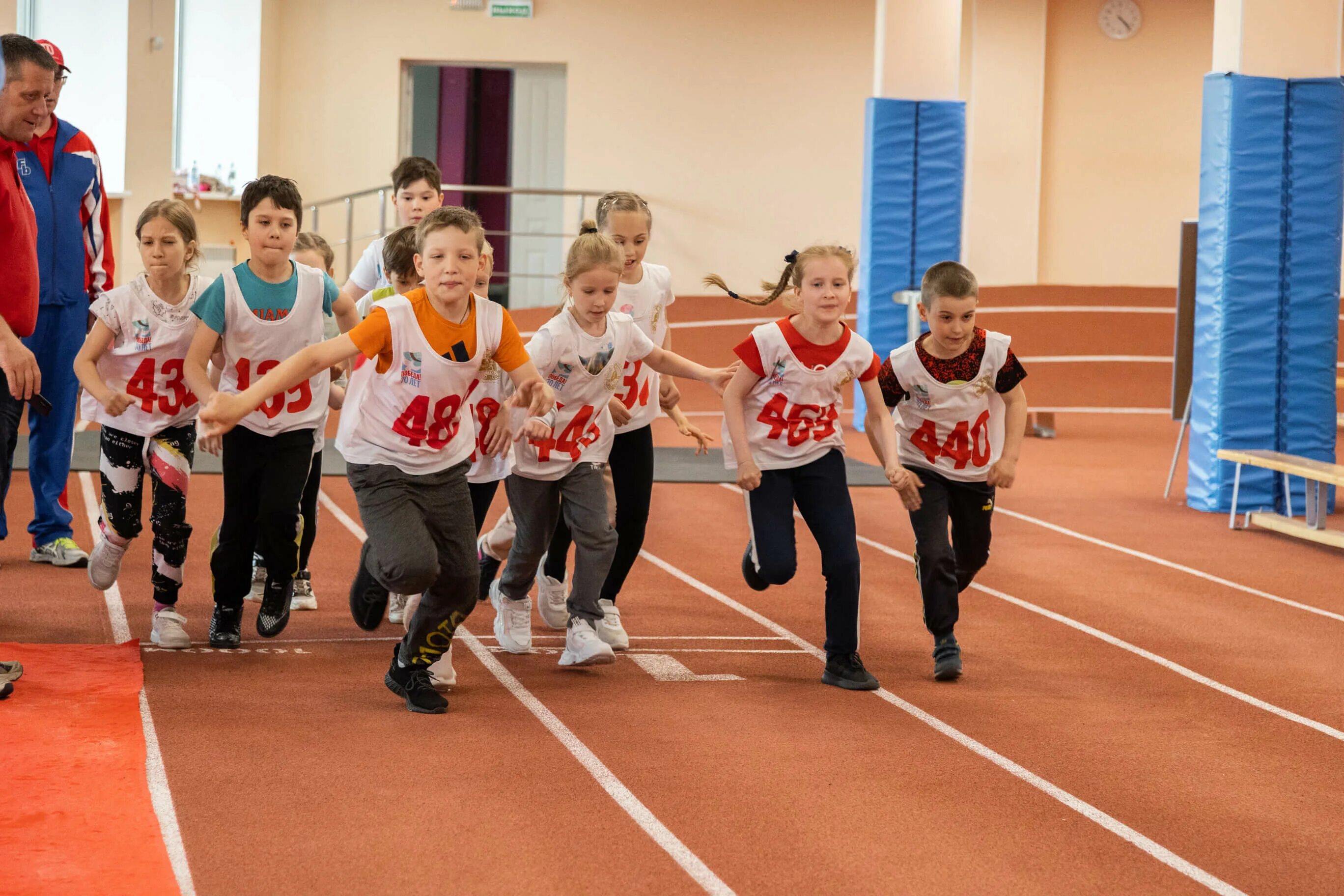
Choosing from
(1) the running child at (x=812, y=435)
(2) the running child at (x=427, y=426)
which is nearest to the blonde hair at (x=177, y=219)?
(2) the running child at (x=427, y=426)

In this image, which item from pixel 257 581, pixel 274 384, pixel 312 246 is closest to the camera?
pixel 274 384

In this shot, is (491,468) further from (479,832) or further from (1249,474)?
(1249,474)

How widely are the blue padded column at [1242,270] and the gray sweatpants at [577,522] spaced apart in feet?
17.9

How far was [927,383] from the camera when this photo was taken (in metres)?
4.71

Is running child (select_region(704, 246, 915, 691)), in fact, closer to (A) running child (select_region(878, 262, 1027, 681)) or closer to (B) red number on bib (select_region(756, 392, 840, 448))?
(B) red number on bib (select_region(756, 392, 840, 448))

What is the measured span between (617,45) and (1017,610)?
11646mm

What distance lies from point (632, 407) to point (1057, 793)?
1.95 metres

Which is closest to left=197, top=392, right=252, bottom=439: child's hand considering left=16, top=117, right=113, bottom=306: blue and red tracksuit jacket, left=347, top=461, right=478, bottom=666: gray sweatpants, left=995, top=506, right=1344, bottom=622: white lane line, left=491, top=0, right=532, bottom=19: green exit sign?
left=347, top=461, right=478, bottom=666: gray sweatpants

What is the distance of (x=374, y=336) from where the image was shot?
383 centimetres

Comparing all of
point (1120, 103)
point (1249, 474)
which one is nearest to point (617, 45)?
point (1120, 103)

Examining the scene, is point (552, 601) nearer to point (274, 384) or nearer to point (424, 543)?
point (424, 543)

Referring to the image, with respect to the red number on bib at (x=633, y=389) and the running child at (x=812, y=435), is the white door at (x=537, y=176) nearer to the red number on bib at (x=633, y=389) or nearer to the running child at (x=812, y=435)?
the red number on bib at (x=633, y=389)

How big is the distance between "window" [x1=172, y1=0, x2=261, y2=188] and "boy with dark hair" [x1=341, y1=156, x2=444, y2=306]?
394 inches

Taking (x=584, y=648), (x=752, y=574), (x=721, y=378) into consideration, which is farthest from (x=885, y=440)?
(x=584, y=648)
